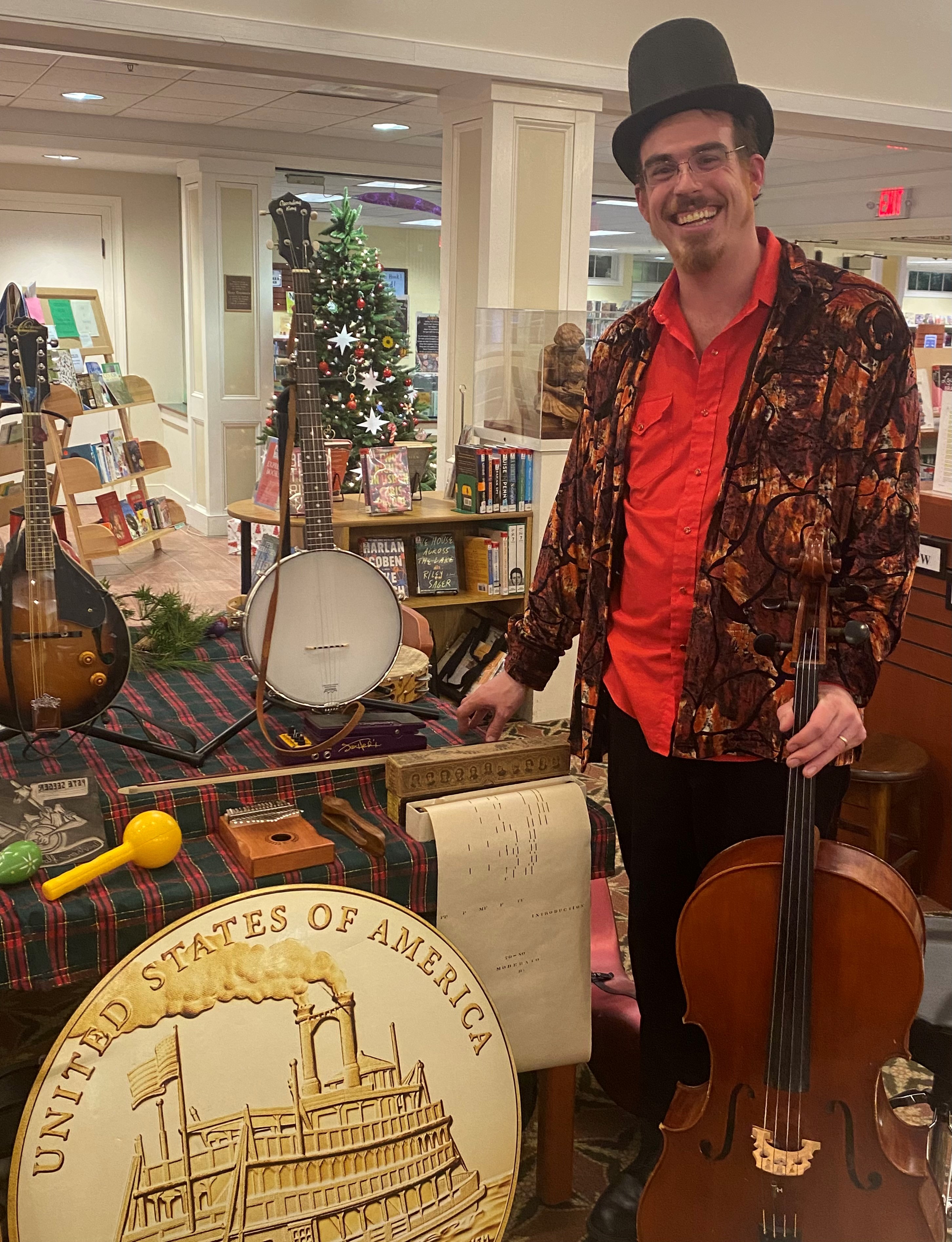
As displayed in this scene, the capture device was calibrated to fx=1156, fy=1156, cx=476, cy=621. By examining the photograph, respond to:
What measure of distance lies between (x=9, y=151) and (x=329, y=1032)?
807 centimetres

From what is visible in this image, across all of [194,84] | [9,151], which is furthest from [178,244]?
[194,84]

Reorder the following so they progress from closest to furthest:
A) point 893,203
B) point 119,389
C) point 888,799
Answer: point 888,799, point 119,389, point 893,203

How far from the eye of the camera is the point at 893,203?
871 cm

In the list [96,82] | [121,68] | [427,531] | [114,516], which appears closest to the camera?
[427,531]

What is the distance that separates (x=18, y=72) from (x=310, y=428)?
5226 mm

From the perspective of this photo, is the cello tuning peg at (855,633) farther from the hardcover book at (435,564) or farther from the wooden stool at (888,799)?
the hardcover book at (435,564)

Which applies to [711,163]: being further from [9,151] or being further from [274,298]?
[274,298]

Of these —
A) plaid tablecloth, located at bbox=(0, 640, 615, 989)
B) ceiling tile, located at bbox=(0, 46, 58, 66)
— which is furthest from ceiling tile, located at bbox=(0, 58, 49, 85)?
plaid tablecloth, located at bbox=(0, 640, 615, 989)

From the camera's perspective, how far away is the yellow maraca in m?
1.54

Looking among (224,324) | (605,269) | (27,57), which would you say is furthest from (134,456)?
(605,269)

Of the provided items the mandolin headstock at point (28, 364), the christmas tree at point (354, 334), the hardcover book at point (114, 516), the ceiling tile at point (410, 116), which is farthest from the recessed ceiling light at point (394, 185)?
the mandolin headstock at point (28, 364)

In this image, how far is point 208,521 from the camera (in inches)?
344

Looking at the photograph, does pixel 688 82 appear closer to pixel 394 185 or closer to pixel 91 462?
pixel 91 462

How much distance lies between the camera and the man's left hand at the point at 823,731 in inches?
55.2
